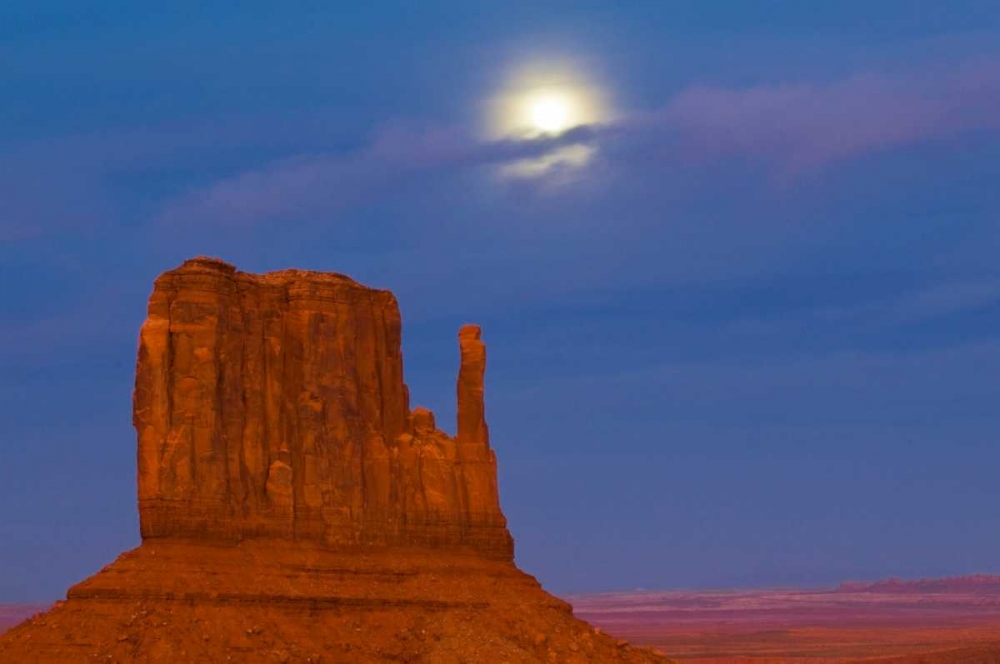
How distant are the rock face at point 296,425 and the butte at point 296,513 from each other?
87mm


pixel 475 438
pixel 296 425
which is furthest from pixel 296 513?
pixel 475 438

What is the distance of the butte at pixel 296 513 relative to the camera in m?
80.5

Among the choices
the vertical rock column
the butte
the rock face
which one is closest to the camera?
the butte

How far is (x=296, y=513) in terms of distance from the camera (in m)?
88.6

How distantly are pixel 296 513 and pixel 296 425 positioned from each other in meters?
4.16

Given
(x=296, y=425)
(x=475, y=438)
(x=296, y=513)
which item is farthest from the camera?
(x=475, y=438)

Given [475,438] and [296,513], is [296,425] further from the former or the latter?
[475,438]

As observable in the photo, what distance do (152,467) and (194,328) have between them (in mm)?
6354

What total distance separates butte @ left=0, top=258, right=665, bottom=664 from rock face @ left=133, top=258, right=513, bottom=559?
3.4 inches

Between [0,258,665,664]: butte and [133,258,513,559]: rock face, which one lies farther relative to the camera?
[133,258,513,559]: rock face

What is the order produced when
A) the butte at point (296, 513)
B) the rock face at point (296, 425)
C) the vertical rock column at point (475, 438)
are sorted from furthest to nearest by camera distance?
1. the vertical rock column at point (475, 438)
2. the rock face at point (296, 425)
3. the butte at point (296, 513)

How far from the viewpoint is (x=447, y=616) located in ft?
290

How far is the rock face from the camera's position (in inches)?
3329

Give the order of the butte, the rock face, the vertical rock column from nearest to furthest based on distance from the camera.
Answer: the butte < the rock face < the vertical rock column
